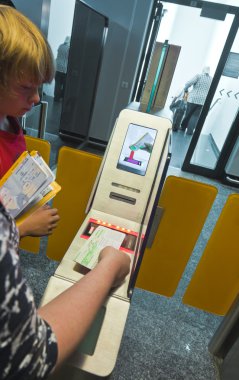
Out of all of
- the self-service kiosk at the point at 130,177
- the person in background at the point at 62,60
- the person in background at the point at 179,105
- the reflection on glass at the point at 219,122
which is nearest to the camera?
the self-service kiosk at the point at 130,177

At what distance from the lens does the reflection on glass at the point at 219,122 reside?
4336mm

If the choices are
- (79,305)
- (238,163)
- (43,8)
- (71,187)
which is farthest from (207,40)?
(79,305)

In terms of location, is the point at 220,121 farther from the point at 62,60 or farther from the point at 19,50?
the point at 19,50

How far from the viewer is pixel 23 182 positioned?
877 mm

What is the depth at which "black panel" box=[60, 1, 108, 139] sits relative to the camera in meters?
3.44

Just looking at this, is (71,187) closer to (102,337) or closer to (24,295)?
(102,337)

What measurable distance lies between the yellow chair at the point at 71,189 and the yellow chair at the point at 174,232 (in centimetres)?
41

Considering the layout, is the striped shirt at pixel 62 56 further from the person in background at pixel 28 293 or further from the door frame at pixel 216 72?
the person in background at pixel 28 293

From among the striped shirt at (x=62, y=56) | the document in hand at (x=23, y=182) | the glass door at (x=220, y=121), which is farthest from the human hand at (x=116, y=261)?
the striped shirt at (x=62, y=56)

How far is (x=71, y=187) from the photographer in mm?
1579

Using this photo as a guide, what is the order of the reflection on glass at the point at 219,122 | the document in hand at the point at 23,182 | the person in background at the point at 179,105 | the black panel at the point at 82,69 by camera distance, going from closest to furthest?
the document in hand at the point at 23,182 < the black panel at the point at 82,69 < the reflection on glass at the point at 219,122 < the person in background at the point at 179,105

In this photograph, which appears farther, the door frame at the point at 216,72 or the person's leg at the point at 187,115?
the person's leg at the point at 187,115

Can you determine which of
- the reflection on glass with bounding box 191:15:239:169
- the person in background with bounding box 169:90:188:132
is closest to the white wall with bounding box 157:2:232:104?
the person in background with bounding box 169:90:188:132

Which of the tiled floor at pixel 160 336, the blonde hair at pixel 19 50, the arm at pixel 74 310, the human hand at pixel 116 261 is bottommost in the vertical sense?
the tiled floor at pixel 160 336
